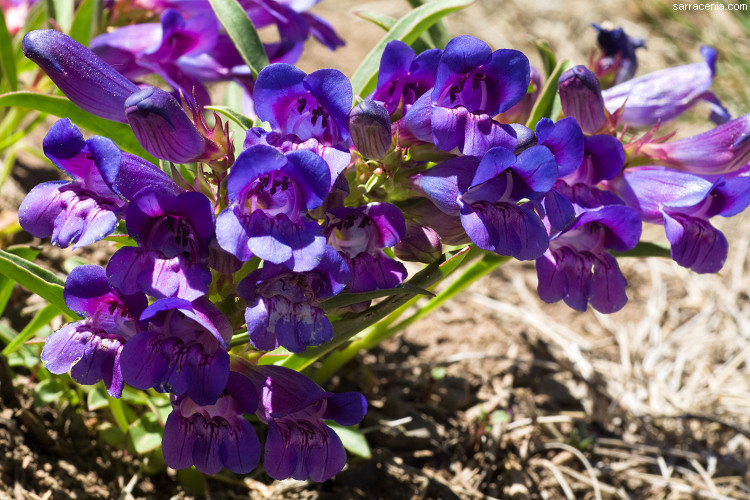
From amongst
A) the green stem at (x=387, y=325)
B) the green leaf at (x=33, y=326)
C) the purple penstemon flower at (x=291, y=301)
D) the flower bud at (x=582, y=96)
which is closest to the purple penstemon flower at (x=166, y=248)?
the purple penstemon flower at (x=291, y=301)

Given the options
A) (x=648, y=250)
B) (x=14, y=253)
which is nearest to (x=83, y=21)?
(x=14, y=253)

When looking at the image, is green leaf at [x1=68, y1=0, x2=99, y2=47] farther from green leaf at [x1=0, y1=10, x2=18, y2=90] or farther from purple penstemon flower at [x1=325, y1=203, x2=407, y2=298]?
purple penstemon flower at [x1=325, y1=203, x2=407, y2=298]

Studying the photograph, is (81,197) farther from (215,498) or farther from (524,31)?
(524,31)

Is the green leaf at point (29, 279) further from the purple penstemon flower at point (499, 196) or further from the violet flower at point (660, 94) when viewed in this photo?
the violet flower at point (660, 94)

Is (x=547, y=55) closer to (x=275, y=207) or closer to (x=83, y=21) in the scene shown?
(x=275, y=207)

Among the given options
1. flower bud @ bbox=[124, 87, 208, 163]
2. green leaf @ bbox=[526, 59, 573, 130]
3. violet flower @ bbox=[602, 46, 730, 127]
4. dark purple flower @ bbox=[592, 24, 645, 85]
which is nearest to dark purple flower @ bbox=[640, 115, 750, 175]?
violet flower @ bbox=[602, 46, 730, 127]

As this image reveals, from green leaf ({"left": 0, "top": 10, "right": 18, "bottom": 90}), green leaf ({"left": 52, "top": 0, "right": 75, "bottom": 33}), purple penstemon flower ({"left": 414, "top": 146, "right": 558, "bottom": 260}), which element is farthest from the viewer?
green leaf ({"left": 52, "top": 0, "right": 75, "bottom": 33})
